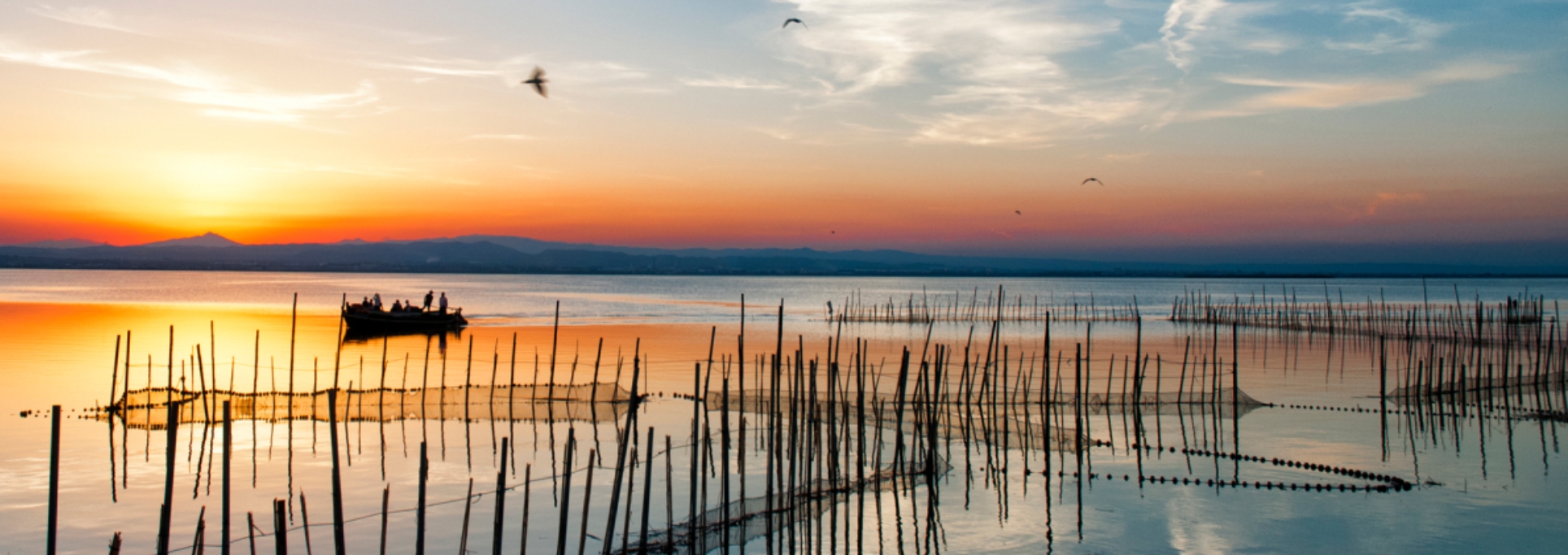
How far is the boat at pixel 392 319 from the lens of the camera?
3138 centimetres

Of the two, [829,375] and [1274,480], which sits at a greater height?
[829,375]

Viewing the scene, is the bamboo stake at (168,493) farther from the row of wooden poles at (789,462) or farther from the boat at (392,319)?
the boat at (392,319)

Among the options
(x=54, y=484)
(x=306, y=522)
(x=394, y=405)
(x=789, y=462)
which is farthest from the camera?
(x=394, y=405)

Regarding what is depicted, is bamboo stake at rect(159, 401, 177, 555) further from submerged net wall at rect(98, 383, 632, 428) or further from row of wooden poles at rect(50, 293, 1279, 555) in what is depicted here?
submerged net wall at rect(98, 383, 632, 428)

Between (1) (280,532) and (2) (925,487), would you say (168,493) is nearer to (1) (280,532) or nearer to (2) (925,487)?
(1) (280,532)

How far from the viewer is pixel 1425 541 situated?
7.80 m

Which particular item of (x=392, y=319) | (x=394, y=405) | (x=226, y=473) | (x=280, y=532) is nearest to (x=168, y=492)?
(x=226, y=473)

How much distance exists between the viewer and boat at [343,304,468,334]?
1235 inches

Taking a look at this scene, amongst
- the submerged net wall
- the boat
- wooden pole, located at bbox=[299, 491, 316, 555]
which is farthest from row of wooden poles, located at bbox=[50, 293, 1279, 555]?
the boat

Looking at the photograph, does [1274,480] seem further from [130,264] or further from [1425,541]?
[130,264]

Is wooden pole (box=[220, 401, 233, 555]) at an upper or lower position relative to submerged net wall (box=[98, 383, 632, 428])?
upper

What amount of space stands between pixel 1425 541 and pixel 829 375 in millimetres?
4733

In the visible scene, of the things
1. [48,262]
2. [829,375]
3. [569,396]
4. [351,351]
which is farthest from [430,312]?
[48,262]

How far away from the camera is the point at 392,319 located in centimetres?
3170
